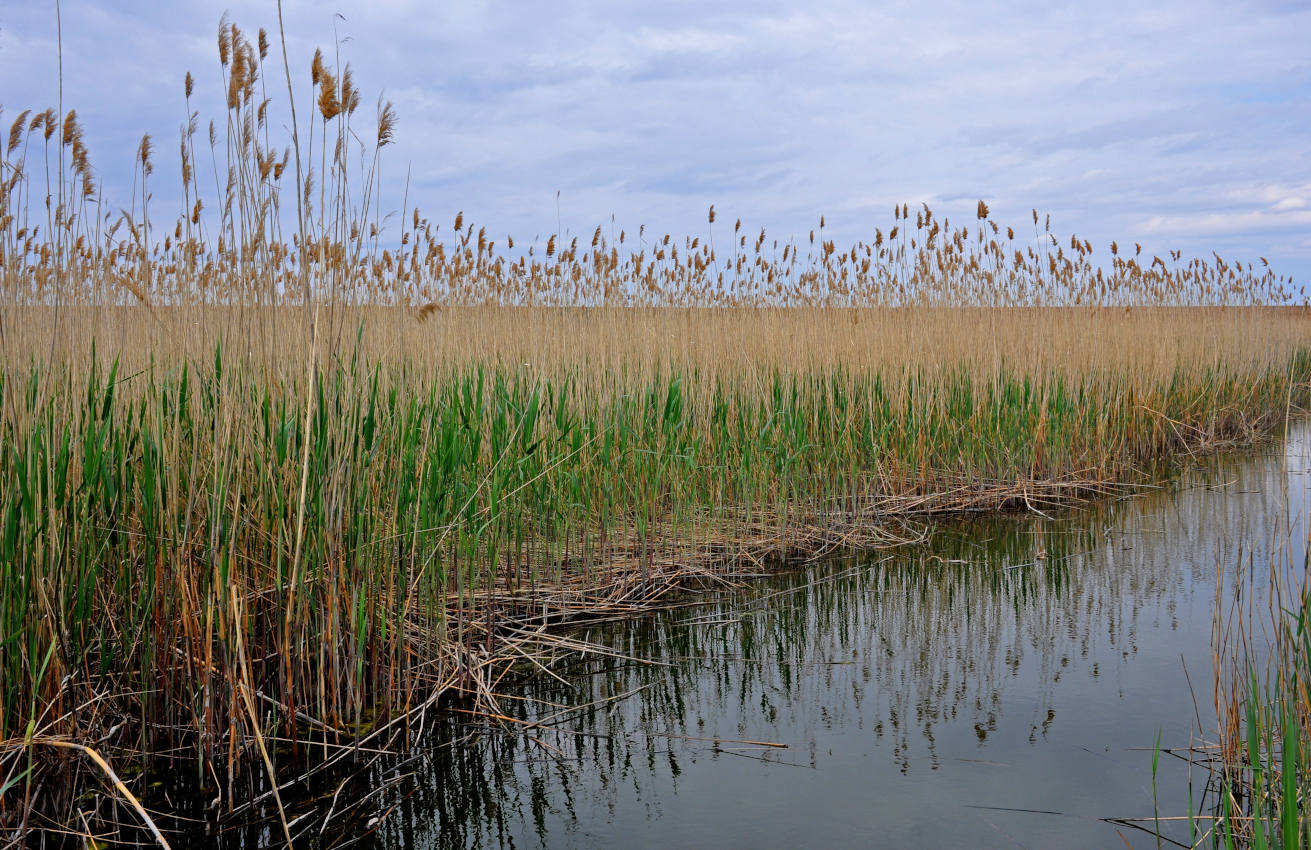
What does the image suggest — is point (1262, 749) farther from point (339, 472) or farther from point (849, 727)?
point (339, 472)

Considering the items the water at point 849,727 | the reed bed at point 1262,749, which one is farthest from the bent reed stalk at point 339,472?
the reed bed at point 1262,749

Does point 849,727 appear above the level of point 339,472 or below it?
below

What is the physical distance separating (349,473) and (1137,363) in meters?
7.46

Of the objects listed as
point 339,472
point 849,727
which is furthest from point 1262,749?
point 339,472

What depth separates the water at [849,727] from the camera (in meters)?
2.00

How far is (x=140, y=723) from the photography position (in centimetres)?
213

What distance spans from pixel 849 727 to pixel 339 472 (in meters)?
1.59

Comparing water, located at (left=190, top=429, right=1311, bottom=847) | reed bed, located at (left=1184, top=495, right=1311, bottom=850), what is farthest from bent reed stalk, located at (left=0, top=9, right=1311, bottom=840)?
reed bed, located at (left=1184, top=495, right=1311, bottom=850)

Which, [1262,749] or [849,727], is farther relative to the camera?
[849,727]

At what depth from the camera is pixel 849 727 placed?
8.11 feet

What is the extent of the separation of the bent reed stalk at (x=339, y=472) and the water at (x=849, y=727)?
31cm

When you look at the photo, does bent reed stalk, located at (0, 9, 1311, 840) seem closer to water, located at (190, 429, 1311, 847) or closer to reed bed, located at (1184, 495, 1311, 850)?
water, located at (190, 429, 1311, 847)

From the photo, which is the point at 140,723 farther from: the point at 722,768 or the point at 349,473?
the point at 722,768

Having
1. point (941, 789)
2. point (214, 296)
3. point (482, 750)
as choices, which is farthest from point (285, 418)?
point (941, 789)
